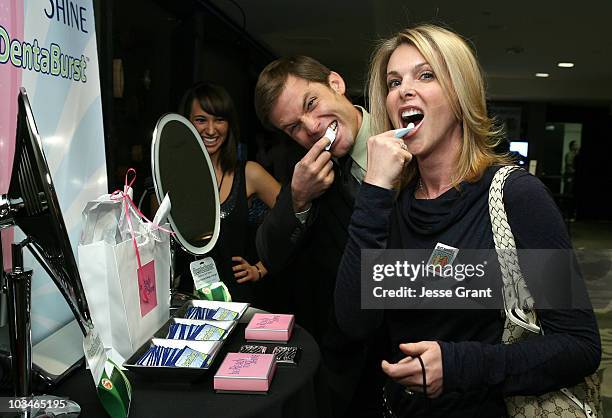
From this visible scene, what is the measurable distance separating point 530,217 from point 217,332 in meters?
0.60

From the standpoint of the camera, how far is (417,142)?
3.60ft

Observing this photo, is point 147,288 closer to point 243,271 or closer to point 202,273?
point 202,273

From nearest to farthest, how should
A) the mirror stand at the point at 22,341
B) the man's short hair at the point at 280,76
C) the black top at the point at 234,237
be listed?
the mirror stand at the point at 22,341 < the man's short hair at the point at 280,76 < the black top at the point at 234,237

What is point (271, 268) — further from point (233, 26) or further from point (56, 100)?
point (233, 26)

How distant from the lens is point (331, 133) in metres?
1.51

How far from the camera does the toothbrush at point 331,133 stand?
4.86ft

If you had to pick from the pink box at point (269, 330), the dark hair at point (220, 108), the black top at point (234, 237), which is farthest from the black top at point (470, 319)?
the dark hair at point (220, 108)

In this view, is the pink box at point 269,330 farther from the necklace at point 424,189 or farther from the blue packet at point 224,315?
the necklace at point 424,189

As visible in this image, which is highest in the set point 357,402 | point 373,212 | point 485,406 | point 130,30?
point 130,30

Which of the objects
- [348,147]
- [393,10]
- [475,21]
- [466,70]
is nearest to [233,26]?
[393,10]

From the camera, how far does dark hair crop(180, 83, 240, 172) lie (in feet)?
7.35

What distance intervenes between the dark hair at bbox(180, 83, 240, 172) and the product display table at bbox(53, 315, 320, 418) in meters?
1.31

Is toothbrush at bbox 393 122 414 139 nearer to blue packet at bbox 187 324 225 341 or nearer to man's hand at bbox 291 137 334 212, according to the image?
man's hand at bbox 291 137 334 212

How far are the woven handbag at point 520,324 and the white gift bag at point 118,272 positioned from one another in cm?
63
